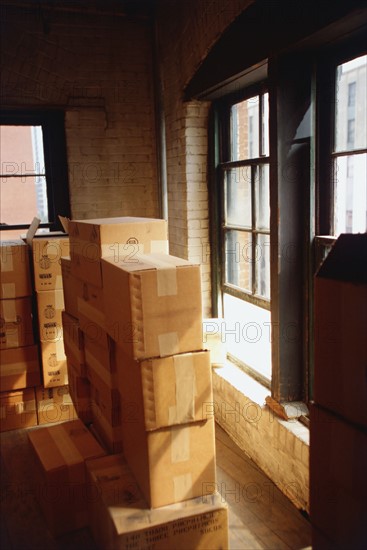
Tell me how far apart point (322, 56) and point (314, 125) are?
0.31 m

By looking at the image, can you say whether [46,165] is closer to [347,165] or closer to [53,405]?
[53,405]

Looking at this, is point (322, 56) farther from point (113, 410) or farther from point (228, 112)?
point (113, 410)

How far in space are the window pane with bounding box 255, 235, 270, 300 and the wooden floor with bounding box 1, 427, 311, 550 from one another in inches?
39.5

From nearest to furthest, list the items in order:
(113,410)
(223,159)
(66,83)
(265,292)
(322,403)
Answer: (322,403)
(113,410)
(265,292)
(223,159)
(66,83)

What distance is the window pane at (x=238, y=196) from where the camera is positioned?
318cm

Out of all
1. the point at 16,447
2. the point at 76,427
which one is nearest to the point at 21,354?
the point at 16,447

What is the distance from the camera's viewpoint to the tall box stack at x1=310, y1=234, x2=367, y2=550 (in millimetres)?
1214

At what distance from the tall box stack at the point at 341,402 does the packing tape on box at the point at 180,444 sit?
66 centimetres

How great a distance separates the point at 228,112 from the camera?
134 inches

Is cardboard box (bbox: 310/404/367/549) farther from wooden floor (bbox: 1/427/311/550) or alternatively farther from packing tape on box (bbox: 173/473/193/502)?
wooden floor (bbox: 1/427/311/550)

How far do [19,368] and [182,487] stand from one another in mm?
1789

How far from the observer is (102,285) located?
222 cm

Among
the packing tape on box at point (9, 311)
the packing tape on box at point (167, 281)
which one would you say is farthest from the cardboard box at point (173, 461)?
the packing tape on box at point (9, 311)

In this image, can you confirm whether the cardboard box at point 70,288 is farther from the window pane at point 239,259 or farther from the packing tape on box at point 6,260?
the window pane at point 239,259
